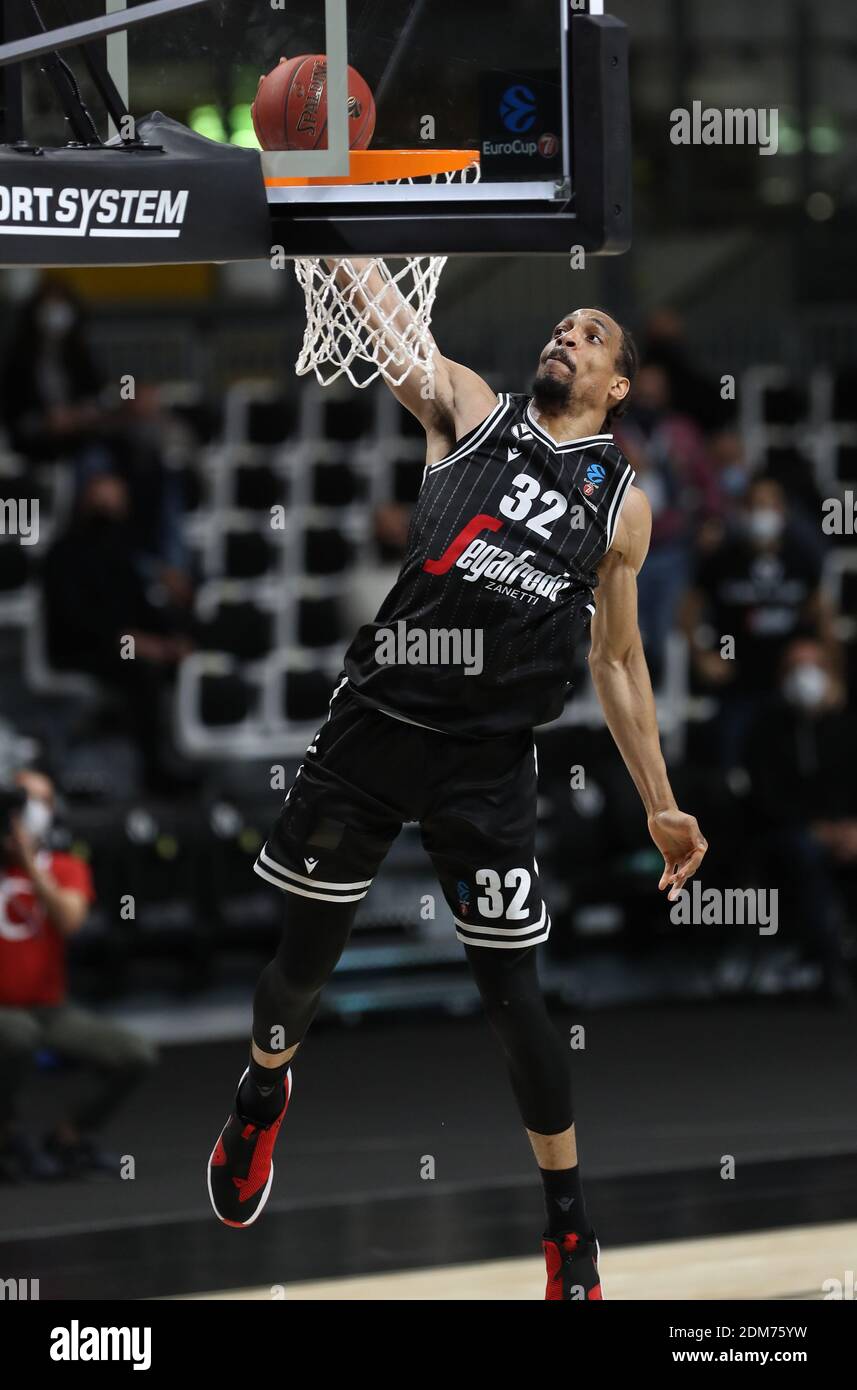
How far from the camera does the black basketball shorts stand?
5.04 m

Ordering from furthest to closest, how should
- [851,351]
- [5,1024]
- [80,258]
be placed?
[851,351], [5,1024], [80,258]

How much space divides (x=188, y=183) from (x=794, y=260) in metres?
9.46

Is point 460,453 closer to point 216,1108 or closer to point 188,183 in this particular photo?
point 188,183

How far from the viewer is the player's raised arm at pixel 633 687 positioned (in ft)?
17.0

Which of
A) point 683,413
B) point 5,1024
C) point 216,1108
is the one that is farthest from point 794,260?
point 5,1024

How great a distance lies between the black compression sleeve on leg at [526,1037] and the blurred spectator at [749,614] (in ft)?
18.0

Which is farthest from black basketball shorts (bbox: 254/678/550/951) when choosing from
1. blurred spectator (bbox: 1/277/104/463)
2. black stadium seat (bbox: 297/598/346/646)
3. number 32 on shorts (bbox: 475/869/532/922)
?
blurred spectator (bbox: 1/277/104/463)

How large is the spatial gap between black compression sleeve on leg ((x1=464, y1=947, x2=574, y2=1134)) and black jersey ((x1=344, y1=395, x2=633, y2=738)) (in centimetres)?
52

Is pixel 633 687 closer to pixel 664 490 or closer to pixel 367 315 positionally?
pixel 367 315

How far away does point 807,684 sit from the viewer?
1045 cm

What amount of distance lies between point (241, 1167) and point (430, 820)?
959 mm

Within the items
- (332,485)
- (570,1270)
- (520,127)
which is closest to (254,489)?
(332,485)

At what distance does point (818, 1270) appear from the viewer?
6.12 metres

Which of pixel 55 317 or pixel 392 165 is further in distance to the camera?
pixel 55 317
